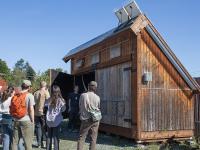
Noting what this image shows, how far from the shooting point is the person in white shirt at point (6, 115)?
10.0 metres

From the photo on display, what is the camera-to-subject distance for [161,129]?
1284cm

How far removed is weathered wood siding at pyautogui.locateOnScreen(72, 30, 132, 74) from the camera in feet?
43.2

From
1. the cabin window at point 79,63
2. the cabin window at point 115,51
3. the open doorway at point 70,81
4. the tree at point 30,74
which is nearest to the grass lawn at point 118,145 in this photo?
the cabin window at point 115,51

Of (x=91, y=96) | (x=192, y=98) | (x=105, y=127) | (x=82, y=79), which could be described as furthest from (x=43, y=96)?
(x=82, y=79)

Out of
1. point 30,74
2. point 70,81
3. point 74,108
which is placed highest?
point 30,74

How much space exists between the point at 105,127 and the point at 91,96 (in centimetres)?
533

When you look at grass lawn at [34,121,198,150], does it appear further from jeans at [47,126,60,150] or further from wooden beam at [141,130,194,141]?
jeans at [47,126,60,150]

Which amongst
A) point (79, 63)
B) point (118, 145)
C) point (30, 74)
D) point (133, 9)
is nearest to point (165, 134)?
point (118, 145)

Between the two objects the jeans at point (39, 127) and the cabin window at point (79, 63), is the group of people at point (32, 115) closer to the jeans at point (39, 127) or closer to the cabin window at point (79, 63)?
the jeans at point (39, 127)

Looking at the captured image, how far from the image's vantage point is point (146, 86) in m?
12.6

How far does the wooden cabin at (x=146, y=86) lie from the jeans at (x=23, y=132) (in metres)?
4.35

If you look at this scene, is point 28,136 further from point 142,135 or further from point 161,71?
point 161,71

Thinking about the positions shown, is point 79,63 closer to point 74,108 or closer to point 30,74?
point 74,108

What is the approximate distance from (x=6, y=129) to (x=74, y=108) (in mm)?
5970
